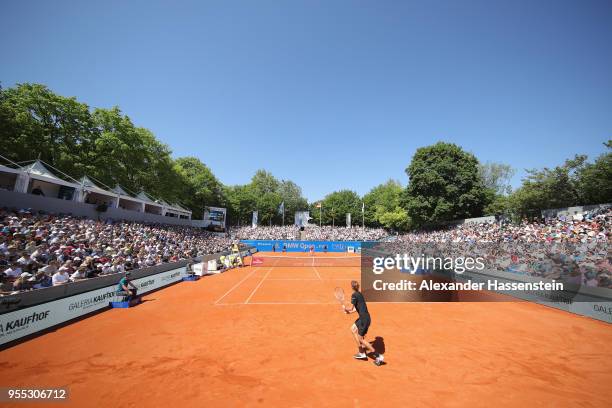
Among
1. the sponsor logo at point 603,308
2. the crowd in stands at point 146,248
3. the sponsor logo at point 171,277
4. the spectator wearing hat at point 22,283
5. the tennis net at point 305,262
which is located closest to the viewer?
the spectator wearing hat at point 22,283

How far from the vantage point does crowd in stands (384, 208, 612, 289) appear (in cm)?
1291

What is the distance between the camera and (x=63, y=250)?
14.4 meters

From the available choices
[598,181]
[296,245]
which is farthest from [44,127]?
[598,181]

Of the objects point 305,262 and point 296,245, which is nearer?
point 305,262

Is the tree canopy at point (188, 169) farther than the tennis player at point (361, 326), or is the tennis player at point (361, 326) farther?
the tree canopy at point (188, 169)

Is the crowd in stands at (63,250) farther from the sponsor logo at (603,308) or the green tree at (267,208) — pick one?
the green tree at (267,208)

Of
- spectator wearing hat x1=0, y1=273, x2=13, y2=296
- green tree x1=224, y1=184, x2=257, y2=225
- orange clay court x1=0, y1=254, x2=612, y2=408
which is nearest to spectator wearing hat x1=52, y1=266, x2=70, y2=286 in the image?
spectator wearing hat x1=0, y1=273, x2=13, y2=296

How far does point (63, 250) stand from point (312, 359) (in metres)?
14.9

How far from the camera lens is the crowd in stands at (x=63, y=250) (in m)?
11.3

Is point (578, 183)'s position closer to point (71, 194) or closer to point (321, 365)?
point (321, 365)

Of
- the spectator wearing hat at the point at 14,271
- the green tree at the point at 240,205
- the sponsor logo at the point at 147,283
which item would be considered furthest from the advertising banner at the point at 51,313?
the green tree at the point at 240,205

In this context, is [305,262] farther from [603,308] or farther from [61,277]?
[603,308]

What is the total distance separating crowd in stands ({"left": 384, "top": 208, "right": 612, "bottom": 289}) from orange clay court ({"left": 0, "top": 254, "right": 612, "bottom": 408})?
222 cm

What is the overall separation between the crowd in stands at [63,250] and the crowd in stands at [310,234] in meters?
30.9
